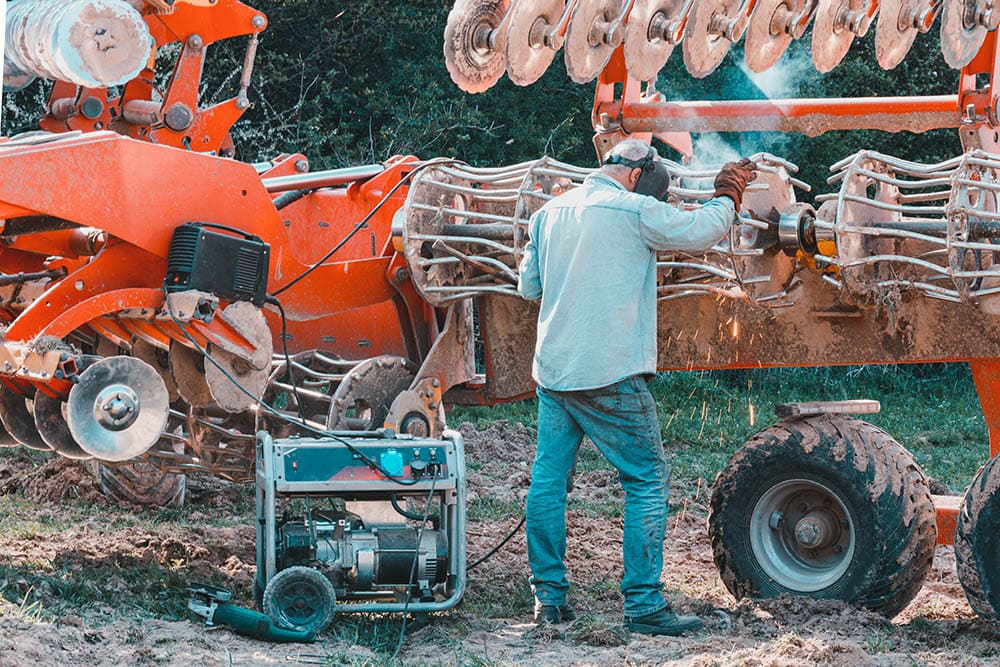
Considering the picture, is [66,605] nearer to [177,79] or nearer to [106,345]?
[106,345]

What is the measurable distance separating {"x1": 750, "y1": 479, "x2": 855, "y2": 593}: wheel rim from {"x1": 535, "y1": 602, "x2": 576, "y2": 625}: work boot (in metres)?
0.94

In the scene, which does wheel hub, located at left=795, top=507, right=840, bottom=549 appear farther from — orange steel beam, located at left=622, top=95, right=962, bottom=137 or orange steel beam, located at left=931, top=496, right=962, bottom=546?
orange steel beam, located at left=622, top=95, right=962, bottom=137

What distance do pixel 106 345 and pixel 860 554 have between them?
367 cm

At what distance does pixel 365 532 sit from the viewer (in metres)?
6.12

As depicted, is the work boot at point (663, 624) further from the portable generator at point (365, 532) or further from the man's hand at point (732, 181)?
the man's hand at point (732, 181)

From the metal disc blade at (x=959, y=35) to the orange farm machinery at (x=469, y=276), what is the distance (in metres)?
0.02

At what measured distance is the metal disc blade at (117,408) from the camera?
5.99 m

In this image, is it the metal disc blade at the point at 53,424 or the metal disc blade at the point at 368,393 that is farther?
the metal disc blade at the point at 368,393

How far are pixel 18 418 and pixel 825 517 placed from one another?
390 cm

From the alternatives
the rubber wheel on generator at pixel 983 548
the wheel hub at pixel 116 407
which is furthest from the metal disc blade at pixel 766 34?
the wheel hub at pixel 116 407

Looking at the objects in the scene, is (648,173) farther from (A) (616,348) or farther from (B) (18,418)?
(B) (18,418)

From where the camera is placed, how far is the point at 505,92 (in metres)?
16.5

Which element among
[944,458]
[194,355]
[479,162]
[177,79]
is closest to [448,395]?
[194,355]

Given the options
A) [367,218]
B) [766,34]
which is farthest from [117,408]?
[766,34]
